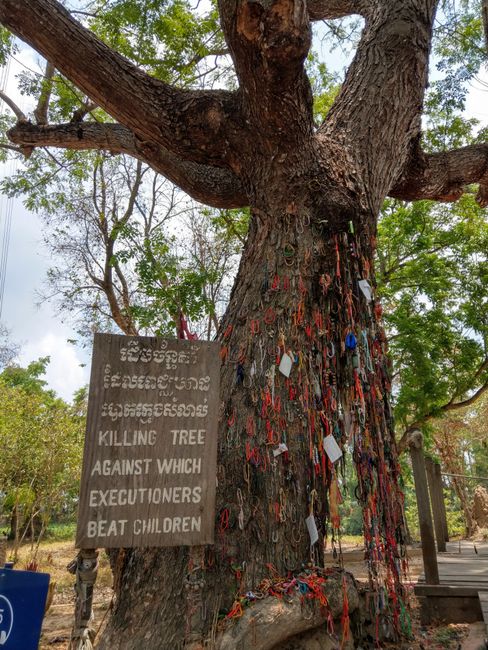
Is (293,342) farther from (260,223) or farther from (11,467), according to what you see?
(11,467)

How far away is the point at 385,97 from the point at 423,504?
350 cm

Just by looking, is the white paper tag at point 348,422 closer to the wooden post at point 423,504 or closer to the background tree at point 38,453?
the wooden post at point 423,504

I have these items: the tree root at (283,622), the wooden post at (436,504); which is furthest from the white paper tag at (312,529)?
the wooden post at (436,504)

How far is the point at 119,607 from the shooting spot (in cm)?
271

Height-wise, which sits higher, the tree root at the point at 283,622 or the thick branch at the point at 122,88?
the thick branch at the point at 122,88

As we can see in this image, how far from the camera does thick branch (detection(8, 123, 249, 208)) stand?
446 cm

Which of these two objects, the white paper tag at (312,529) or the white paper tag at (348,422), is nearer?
the white paper tag at (312,529)

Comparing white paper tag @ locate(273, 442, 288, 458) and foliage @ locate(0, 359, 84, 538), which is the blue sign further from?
foliage @ locate(0, 359, 84, 538)

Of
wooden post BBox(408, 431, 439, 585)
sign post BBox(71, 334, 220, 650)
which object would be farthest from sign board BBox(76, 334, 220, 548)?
wooden post BBox(408, 431, 439, 585)

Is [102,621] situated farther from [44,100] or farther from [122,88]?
[44,100]

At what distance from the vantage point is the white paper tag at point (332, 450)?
3008 mm

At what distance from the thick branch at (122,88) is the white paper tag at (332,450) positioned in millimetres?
2299

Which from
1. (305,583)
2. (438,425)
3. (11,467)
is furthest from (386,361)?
(438,425)

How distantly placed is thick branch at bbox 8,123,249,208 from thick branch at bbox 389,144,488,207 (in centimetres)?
167
